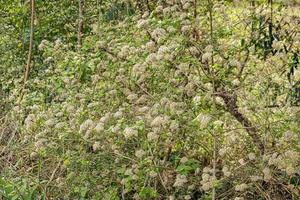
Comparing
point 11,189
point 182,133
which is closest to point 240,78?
point 182,133

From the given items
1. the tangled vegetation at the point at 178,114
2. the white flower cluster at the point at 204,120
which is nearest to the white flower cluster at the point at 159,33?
the tangled vegetation at the point at 178,114

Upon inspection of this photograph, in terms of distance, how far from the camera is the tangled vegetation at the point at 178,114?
318cm

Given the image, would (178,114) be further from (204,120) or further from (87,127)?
(87,127)

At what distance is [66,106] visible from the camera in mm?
3549

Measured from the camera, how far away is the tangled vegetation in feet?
10.4

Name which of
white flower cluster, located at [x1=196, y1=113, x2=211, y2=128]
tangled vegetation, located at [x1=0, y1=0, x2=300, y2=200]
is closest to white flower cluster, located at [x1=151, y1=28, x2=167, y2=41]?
tangled vegetation, located at [x1=0, y1=0, x2=300, y2=200]

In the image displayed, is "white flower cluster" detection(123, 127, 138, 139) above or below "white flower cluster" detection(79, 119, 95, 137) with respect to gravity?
above

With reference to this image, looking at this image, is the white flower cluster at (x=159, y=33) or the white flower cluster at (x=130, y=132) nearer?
the white flower cluster at (x=130, y=132)

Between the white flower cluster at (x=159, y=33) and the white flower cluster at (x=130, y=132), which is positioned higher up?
the white flower cluster at (x=159, y=33)

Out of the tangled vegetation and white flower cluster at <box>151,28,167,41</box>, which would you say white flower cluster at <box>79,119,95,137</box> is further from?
white flower cluster at <box>151,28,167,41</box>

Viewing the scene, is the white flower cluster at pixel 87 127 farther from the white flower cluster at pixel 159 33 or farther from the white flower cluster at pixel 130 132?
the white flower cluster at pixel 159 33

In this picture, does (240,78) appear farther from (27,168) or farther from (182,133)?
(27,168)

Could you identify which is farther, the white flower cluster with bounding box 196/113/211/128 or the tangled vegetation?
the tangled vegetation

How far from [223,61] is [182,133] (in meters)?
0.44
